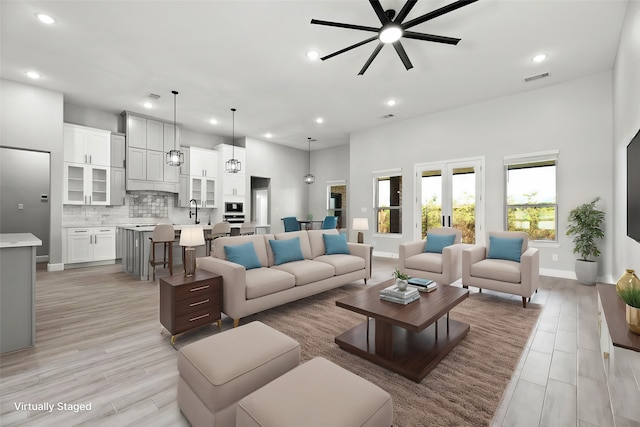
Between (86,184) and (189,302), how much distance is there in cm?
516

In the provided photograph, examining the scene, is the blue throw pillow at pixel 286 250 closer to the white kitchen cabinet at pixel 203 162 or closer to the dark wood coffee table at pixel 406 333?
the dark wood coffee table at pixel 406 333

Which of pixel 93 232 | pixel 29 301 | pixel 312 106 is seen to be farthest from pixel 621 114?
pixel 93 232

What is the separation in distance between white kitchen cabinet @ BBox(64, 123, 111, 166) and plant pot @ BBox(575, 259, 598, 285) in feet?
30.1

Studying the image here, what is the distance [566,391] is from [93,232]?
24.7 feet

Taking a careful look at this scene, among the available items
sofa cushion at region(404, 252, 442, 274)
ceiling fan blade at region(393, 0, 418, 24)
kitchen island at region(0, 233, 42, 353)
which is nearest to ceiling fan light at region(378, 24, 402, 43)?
ceiling fan blade at region(393, 0, 418, 24)

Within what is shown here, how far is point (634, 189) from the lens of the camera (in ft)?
7.98

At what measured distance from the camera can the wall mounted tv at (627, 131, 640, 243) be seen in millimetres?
2283

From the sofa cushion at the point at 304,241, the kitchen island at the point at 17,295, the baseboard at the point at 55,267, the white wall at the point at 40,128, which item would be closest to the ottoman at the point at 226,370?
the kitchen island at the point at 17,295

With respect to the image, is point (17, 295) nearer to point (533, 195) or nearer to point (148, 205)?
point (148, 205)

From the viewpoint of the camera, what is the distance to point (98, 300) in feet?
12.2

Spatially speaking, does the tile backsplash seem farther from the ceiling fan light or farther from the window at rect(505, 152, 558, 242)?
the window at rect(505, 152, 558, 242)

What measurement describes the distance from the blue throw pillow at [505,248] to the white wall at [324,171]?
5.66 metres

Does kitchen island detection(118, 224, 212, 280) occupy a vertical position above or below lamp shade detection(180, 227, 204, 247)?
below

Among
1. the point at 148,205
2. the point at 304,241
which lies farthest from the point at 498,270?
Result: the point at 148,205
